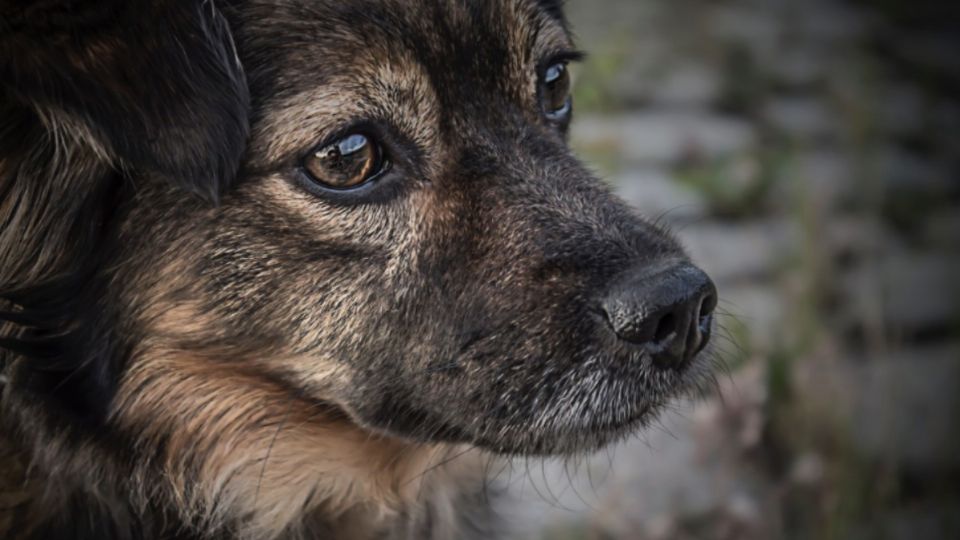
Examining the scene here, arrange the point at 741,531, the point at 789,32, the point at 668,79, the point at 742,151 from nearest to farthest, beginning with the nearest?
the point at 741,531 < the point at 742,151 < the point at 668,79 < the point at 789,32

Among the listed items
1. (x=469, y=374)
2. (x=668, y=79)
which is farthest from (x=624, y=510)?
(x=668, y=79)

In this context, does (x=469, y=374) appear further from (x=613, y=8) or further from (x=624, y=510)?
(x=613, y=8)

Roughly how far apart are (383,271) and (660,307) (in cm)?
66

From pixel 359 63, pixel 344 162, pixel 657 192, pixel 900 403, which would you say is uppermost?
pixel 359 63

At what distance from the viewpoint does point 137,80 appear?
2633mm

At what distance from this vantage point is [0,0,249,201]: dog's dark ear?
2.53m

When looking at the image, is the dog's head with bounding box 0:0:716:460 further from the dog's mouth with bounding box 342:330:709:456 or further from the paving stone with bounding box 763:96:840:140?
the paving stone with bounding box 763:96:840:140

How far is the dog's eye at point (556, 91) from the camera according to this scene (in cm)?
342

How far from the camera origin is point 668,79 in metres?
7.23

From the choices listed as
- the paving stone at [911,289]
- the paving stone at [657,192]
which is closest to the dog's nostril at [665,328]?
the paving stone at [911,289]

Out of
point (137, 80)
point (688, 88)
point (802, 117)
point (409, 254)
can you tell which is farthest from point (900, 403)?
point (137, 80)

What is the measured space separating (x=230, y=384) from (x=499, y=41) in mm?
1080

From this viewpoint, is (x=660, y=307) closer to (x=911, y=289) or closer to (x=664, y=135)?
(x=911, y=289)

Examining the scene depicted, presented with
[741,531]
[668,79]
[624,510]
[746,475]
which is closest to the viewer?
[741,531]
